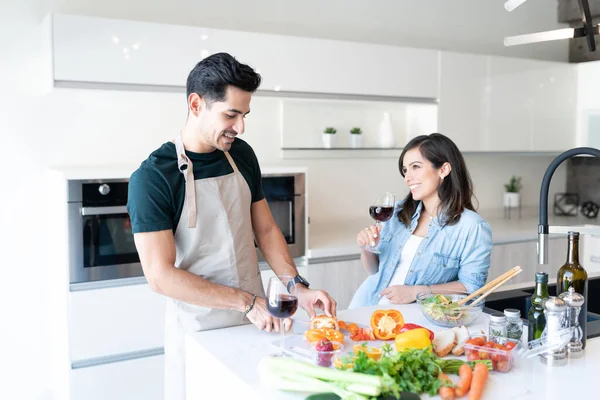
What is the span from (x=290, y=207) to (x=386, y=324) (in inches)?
72.3

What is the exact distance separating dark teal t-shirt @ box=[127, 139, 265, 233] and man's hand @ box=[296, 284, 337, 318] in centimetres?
44

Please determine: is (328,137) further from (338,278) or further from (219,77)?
(219,77)

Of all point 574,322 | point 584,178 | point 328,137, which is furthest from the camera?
point 584,178

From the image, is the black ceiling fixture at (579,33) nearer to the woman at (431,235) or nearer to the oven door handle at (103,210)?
the woman at (431,235)

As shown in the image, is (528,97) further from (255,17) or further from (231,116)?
(231,116)

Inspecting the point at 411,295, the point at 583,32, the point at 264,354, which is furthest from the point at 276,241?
the point at 583,32

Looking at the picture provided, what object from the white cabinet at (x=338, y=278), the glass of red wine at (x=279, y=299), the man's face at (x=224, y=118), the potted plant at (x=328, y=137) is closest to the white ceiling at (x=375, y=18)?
the potted plant at (x=328, y=137)

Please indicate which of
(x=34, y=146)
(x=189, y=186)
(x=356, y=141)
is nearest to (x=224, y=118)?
(x=189, y=186)

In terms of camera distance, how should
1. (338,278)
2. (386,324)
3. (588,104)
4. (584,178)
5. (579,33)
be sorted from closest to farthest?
(386,324)
(579,33)
(338,278)
(588,104)
(584,178)

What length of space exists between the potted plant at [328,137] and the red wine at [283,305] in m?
2.68

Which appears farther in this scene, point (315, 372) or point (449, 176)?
point (449, 176)

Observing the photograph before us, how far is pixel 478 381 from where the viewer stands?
1396mm

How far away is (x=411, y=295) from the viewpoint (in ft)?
7.49

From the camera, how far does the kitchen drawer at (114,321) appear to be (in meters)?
3.02
